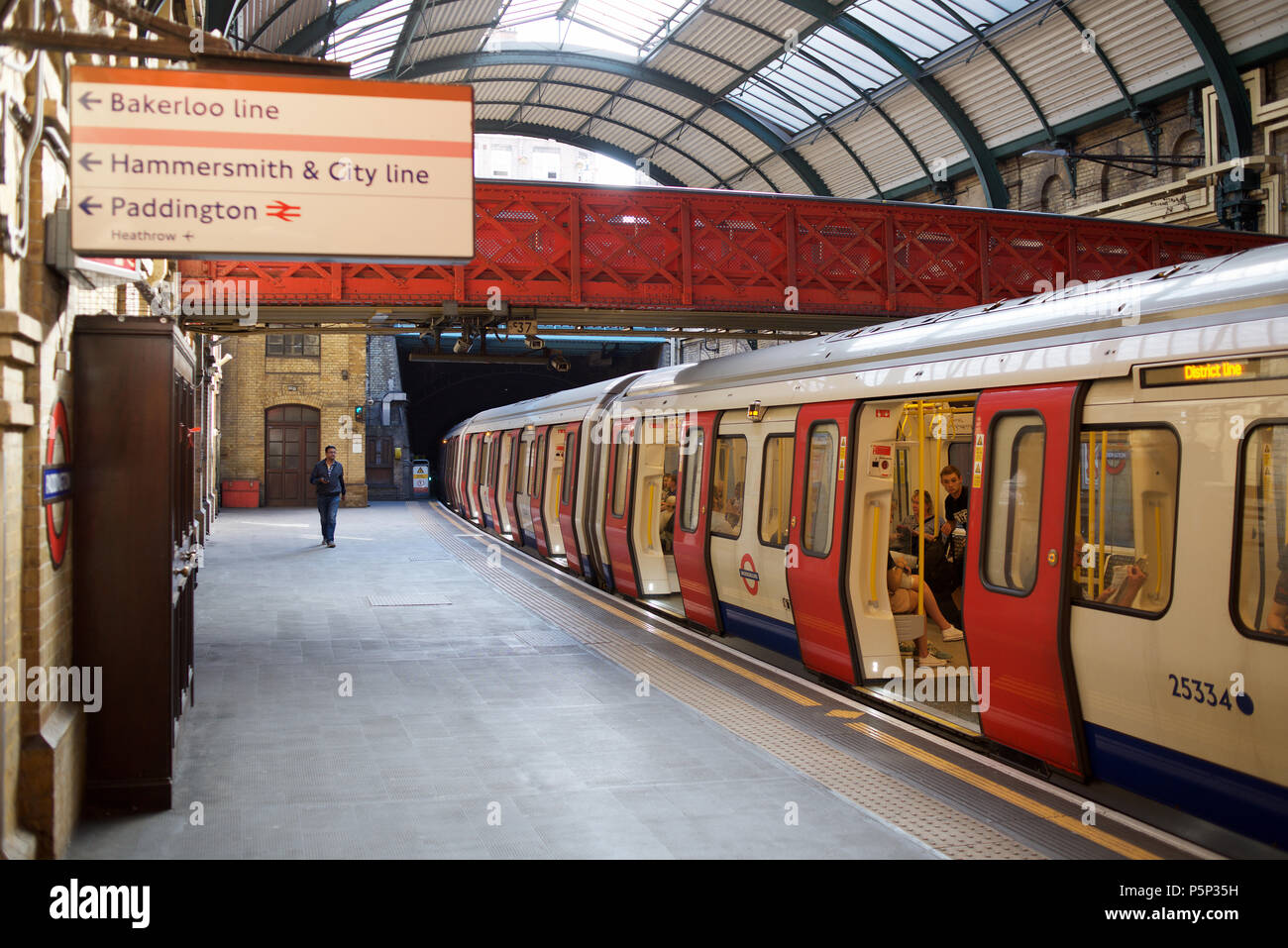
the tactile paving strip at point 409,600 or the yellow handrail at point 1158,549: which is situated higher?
the yellow handrail at point 1158,549

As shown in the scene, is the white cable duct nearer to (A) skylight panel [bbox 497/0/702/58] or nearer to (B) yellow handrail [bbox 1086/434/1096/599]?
(B) yellow handrail [bbox 1086/434/1096/599]

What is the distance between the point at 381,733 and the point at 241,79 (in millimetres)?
3905

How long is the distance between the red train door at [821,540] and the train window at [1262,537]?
3111 mm

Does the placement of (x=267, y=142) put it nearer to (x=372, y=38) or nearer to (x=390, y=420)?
(x=372, y=38)

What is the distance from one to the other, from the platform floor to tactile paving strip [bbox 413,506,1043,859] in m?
0.04

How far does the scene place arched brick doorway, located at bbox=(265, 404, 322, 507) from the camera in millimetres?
28969

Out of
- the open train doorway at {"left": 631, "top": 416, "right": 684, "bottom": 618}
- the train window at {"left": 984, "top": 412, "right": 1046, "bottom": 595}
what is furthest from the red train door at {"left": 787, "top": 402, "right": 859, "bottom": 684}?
the open train doorway at {"left": 631, "top": 416, "right": 684, "bottom": 618}

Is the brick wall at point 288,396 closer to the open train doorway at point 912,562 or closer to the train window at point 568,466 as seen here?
the train window at point 568,466

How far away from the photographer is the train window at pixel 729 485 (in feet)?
29.8

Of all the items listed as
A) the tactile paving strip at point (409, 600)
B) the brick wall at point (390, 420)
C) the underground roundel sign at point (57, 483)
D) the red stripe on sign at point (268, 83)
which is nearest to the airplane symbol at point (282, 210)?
the red stripe on sign at point (268, 83)

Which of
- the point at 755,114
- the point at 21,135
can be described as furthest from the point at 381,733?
the point at 755,114

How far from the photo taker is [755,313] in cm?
1238

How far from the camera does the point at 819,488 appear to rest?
25.3 feet
